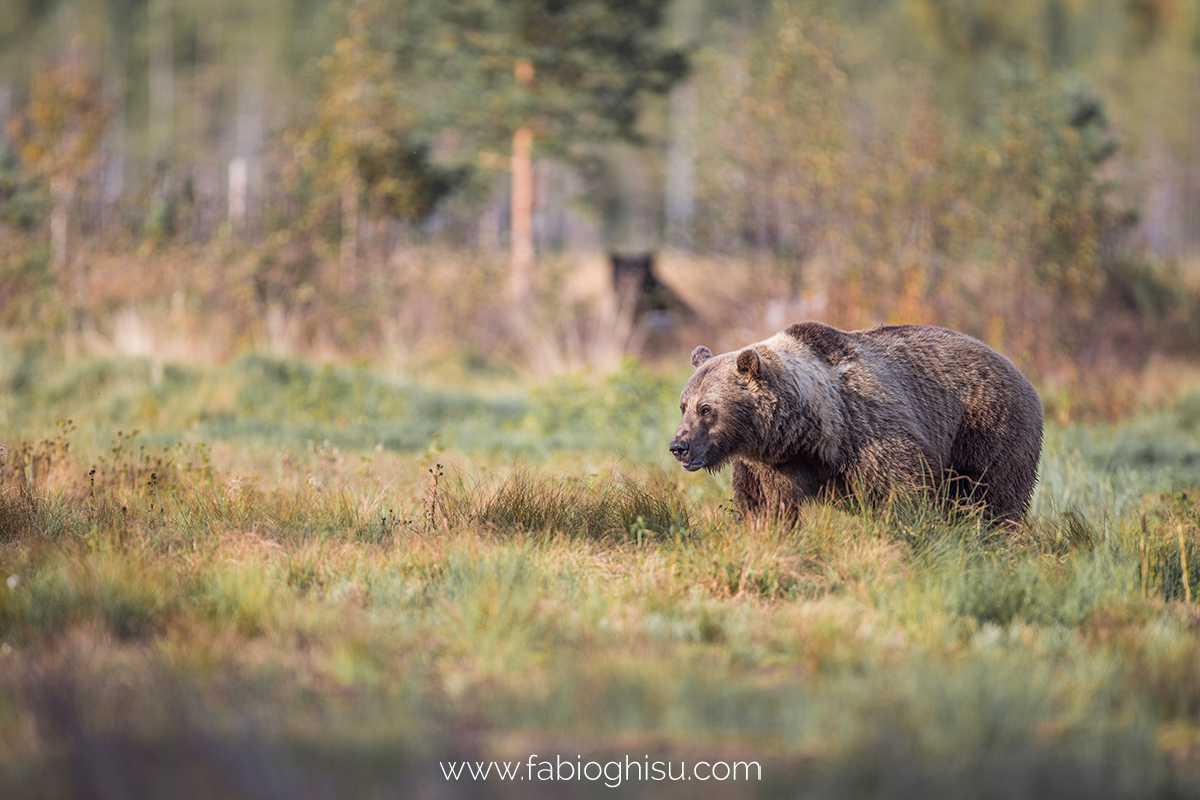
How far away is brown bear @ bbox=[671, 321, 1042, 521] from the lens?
196 inches

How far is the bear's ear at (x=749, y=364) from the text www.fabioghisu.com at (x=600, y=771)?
244 cm

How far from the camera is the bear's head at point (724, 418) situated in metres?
4.93

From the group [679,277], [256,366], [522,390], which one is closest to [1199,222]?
[679,277]

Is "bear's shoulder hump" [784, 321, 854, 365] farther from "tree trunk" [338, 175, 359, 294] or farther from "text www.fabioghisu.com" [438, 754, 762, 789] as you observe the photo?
"tree trunk" [338, 175, 359, 294]

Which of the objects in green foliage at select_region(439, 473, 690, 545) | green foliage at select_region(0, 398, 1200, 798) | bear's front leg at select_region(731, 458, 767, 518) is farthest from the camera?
bear's front leg at select_region(731, 458, 767, 518)

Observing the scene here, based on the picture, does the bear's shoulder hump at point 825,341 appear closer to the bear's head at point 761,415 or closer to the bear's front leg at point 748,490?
the bear's head at point 761,415

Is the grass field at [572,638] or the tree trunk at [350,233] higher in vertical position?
the tree trunk at [350,233]

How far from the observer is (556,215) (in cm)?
5653

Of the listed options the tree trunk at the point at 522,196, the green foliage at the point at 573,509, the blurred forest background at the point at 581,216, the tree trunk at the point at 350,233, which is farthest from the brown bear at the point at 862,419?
the tree trunk at the point at 522,196

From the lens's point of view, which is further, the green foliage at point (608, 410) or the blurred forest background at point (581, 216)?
the blurred forest background at point (581, 216)

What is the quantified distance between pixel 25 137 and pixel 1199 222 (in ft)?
174

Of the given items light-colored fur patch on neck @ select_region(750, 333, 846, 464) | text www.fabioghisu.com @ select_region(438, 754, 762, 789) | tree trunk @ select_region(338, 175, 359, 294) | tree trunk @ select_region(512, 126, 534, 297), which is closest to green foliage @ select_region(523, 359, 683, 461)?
light-colored fur patch on neck @ select_region(750, 333, 846, 464)

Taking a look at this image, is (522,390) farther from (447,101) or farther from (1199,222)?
(1199,222)

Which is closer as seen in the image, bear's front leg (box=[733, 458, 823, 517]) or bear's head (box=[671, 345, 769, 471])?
bear's head (box=[671, 345, 769, 471])
